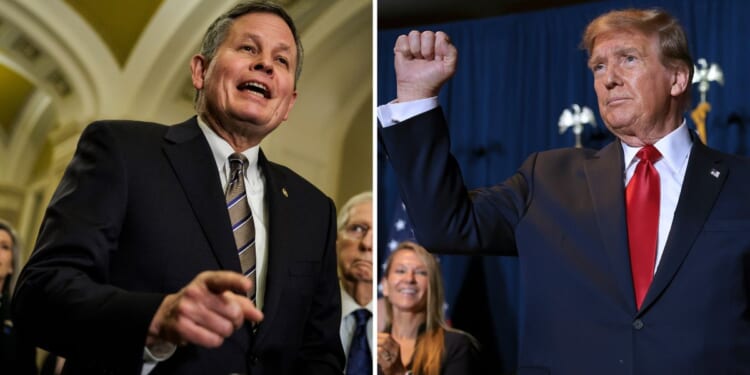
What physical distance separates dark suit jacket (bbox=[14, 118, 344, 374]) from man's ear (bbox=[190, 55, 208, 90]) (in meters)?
0.16

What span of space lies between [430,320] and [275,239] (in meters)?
1.33

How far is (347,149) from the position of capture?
313cm

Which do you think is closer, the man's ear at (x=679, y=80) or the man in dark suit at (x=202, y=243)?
the man in dark suit at (x=202, y=243)

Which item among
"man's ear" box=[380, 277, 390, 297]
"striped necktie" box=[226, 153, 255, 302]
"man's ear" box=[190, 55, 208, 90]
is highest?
"man's ear" box=[190, 55, 208, 90]

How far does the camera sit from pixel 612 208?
2.81 meters

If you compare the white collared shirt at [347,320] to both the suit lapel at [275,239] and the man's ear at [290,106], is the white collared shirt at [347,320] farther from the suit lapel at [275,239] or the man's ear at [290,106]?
the man's ear at [290,106]

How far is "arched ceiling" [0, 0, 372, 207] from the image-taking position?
111 inches

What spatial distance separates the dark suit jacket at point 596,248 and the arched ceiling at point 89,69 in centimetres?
50

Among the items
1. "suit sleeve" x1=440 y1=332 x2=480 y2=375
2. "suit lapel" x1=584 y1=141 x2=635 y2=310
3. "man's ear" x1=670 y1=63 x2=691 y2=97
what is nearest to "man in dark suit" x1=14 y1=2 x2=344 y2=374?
"suit lapel" x1=584 y1=141 x2=635 y2=310

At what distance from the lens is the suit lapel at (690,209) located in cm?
267

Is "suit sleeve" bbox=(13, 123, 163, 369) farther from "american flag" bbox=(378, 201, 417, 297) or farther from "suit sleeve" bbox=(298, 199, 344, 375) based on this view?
"american flag" bbox=(378, 201, 417, 297)

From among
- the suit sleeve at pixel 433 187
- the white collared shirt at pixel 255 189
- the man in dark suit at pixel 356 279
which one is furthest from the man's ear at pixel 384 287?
the white collared shirt at pixel 255 189

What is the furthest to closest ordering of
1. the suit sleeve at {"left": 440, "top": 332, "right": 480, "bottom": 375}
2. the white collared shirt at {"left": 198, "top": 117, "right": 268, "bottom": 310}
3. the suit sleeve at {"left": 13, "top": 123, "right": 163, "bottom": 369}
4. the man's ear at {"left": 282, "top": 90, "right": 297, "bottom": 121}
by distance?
the suit sleeve at {"left": 440, "top": 332, "right": 480, "bottom": 375}, the man's ear at {"left": 282, "top": 90, "right": 297, "bottom": 121}, the white collared shirt at {"left": 198, "top": 117, "right": 268, "bottom": 310}, the suit sleeve at {"left": 13, "top": 123, "right": 163, "bottom": 369}

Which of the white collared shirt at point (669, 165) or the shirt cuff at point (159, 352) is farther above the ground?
the white collared shirt at point (669, 165)
